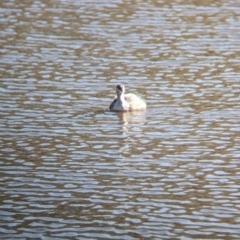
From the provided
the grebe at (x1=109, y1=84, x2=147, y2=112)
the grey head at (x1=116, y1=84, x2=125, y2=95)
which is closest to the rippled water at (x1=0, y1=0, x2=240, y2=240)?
the grebe at (x1=109, y1=84, x2=147, y2=112)

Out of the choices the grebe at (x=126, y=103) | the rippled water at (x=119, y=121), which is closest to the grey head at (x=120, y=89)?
the grebe at (x=126, y=103)

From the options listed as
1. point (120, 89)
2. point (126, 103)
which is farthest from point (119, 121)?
point (120, 89)

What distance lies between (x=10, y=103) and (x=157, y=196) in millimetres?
4379

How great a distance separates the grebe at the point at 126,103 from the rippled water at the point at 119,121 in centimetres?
13

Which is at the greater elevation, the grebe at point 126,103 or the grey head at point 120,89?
the grey head at point 120,89

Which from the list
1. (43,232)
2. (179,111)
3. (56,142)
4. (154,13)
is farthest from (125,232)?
(154,13)

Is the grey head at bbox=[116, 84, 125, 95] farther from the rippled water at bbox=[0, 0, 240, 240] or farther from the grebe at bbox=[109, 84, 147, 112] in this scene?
the rippled water at bbox=[0, 0, 240, 240]

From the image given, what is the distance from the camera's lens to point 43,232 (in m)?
9.61

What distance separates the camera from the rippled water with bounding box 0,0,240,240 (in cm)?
1007

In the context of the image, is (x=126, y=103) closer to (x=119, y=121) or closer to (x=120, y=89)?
(x=120, y=89)

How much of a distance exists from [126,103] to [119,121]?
0.42 m

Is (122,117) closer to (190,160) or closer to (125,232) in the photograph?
(190,160)

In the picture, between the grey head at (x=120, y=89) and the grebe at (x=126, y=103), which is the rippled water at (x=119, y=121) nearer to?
the grebe at (x=126, y=103)

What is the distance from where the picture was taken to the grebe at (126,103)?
46.7ft
